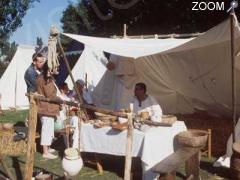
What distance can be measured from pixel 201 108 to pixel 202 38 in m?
2.66

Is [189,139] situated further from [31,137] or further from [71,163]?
[31,137]

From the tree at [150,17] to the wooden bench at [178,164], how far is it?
11.2 m

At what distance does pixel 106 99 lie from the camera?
9.12 m

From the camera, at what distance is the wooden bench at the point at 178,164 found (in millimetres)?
3833

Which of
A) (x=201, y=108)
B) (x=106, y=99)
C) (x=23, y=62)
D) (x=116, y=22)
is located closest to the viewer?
(x=201, y=108)

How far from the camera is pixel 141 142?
477cm

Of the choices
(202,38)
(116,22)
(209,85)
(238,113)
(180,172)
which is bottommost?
(180,172)

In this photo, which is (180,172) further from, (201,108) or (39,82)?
(201,108)

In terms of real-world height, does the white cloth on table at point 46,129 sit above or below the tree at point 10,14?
below

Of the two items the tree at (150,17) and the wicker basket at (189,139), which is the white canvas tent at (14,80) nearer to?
the tree at (150,17)

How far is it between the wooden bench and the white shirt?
54cm

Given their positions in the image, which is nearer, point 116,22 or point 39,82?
point 39,82

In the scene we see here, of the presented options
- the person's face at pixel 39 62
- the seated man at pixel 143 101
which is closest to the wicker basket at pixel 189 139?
the seated man at pixel 143 101

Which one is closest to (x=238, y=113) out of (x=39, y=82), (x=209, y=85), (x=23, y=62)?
(x=209, y=85)
